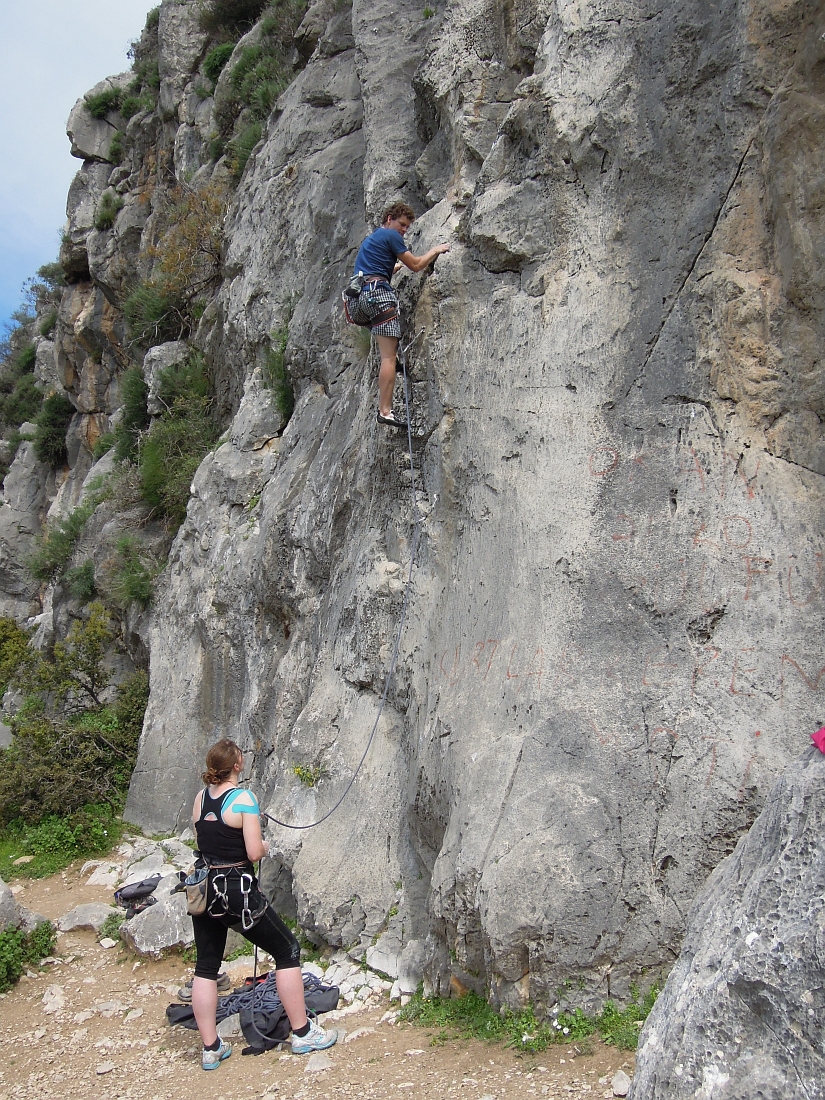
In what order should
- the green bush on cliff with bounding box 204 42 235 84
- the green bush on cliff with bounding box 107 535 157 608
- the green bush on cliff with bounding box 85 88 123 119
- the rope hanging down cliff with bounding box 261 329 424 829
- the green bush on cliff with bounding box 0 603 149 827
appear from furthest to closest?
1. the green bush on cliff with bounding box 85 88 123 119
2. the green bush on cliff with bounding box 204 42 235 84
3. the green bush on cliff with bounding box 107 535 157 608
4. the green bush on cliff with bounding box 0 603 149 827
5. the rope hanging down cliff with bounding box 261 329 424 829

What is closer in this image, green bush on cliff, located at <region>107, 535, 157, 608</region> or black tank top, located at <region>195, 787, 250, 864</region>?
black tank top, located at <region>195, 787, 250, 864</region>

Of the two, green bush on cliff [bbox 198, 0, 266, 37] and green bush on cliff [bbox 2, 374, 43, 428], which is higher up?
green bush on cliff [bbox 198, 0, 266, 37]

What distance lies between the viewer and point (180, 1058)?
4.98m

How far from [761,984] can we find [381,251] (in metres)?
5.67

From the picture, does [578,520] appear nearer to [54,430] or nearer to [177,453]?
[177,453]

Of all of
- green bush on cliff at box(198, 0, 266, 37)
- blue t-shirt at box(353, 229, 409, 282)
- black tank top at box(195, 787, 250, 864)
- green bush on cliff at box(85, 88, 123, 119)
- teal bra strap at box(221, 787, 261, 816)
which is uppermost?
green bush on cliff at box(85, 88, 123, 119)

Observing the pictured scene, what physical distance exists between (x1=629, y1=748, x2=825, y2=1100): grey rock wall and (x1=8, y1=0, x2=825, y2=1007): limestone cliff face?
4.30 ft

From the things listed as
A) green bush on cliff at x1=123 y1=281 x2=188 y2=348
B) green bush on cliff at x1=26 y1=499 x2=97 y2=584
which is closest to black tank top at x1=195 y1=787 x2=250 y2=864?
green bush on cliff at x1=26 y1=499 x2=97 y2=584

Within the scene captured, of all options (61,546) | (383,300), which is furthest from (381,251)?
(61,546)

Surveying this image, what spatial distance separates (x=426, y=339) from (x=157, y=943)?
5.10m

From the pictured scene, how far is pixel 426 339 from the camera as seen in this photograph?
6.57 metres

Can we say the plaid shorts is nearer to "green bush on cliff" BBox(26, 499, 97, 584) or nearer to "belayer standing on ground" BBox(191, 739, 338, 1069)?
"belayer standing on ground" BBox(191, 739, 338, 1069)

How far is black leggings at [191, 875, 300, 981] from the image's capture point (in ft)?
15.3

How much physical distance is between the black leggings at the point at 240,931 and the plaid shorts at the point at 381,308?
13.8 ft
